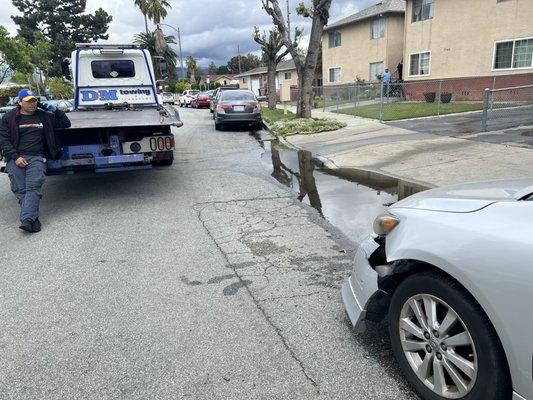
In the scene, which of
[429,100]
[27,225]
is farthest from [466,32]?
[27,225]

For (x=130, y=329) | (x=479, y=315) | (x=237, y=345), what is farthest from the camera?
(x=130, y=329)

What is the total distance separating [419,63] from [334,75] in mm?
10178

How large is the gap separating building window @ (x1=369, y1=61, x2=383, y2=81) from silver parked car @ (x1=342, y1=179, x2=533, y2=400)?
28.4 meters

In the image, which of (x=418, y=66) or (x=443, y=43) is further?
(x=418, y=66)

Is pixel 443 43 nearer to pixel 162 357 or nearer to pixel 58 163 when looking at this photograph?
pixel 58 163

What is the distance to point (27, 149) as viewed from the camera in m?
6.27

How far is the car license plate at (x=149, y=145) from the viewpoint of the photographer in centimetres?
729

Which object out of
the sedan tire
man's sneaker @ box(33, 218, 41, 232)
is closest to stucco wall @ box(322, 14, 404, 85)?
man's sneaker @ box(33, 218, 41, 232)

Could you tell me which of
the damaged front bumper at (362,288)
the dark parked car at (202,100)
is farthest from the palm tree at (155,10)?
the damaged front bumper at (362,288)

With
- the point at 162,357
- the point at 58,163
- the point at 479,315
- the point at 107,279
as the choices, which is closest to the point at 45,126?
the point at 58,163

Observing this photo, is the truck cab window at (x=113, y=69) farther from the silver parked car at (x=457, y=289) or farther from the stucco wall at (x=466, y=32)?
the stucco wall at (x=466, y=32)

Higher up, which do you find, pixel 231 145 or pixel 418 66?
pixel 418 66

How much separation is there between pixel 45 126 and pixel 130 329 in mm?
4073

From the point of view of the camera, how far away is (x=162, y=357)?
317 centimetres
